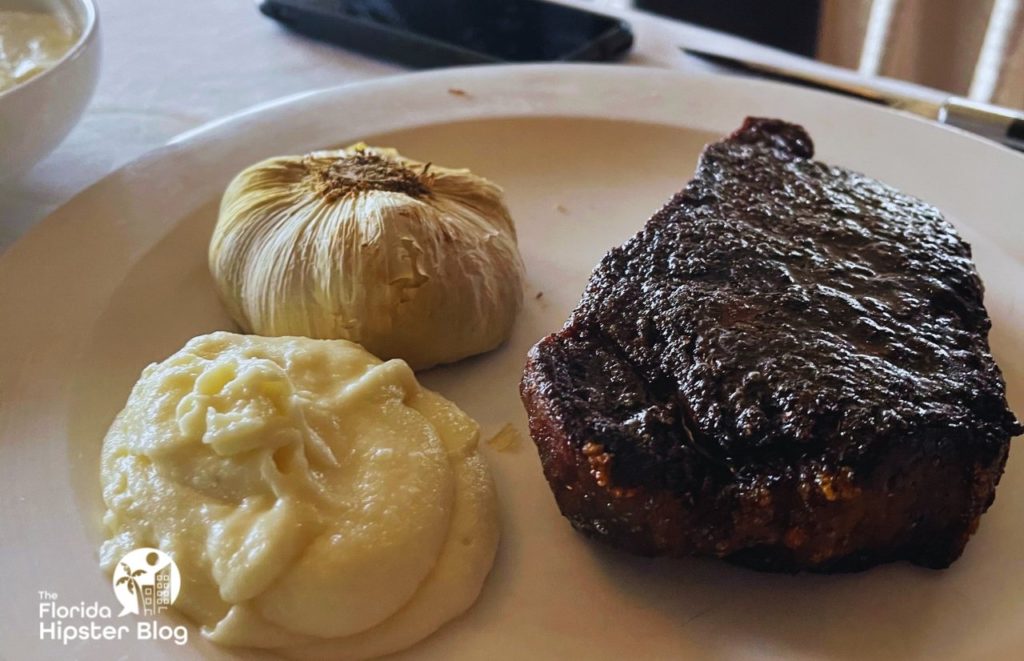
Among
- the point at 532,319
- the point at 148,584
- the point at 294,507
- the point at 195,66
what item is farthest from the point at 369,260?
the point at 195,66

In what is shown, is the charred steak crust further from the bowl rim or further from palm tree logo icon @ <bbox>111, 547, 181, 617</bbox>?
the bowl rim

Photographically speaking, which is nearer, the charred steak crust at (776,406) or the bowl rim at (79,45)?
the charred steak crust at (776,406)

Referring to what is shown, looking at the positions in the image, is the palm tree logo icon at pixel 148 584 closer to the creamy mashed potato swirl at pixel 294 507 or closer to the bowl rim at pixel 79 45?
the creamy mashed potato swirl at pixel 294 507

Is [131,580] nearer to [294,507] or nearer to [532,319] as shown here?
[294,507]

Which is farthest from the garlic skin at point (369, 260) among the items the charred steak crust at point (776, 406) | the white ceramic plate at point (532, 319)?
the charred steak crust at point (776, 406)

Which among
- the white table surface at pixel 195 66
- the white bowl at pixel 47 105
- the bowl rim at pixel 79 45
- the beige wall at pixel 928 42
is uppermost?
the bowl rim at pixel 79 45

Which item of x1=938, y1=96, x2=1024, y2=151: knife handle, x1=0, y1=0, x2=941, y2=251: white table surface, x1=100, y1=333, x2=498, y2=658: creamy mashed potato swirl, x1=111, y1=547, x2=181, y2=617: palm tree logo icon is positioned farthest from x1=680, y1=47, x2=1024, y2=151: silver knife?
x1=111, y1=547, x2=181, y2=617: palm tree logo icon

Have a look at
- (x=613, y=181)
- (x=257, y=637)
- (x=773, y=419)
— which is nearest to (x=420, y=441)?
(x=257, y=637)

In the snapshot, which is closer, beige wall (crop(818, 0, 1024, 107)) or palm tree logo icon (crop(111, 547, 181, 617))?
palm tree logo icon (crop(111, 547, 181, 617))
